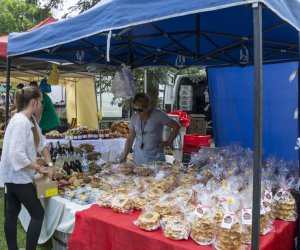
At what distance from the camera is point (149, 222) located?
203 cm

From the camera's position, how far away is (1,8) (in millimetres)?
18406

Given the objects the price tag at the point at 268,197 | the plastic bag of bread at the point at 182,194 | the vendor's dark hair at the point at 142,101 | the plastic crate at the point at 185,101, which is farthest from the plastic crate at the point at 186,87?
the price tag at the point at 268,197

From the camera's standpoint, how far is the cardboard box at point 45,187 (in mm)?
2734

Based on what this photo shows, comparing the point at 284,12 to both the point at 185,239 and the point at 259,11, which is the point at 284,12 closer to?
the point at 259,11

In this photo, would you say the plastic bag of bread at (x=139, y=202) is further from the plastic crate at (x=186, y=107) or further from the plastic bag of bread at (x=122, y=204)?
the plastic crate at (x=186, y=107)

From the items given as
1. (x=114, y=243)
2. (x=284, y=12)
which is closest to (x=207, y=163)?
(x=114, y=243)

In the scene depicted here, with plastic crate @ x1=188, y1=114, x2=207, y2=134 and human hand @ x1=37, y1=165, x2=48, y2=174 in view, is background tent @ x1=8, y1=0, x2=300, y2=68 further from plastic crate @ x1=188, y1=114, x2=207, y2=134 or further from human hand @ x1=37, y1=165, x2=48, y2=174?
plastic crate @ x1=188, y1=114, x2=207, y2=134

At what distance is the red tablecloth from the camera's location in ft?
6.24

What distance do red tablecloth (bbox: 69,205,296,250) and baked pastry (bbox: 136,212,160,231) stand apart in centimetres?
3

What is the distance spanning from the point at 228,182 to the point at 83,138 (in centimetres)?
392

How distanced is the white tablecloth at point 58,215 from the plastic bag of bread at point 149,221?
0.63 m

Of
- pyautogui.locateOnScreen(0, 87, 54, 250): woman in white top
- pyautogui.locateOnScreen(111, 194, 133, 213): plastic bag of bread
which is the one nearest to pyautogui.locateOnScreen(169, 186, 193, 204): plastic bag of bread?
pyautogui.locateOnScreen(111, 194, 133, 213): plastic bag of bread

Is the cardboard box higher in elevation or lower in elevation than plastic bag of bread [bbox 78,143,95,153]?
lower

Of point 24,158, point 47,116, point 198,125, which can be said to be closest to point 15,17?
point 198,125
